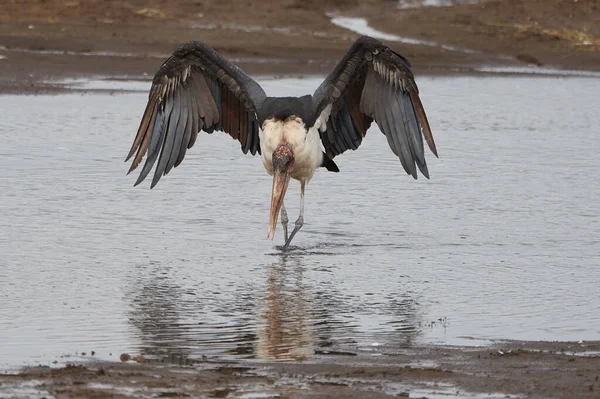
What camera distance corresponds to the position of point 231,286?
770cm

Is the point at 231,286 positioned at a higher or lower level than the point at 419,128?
lower

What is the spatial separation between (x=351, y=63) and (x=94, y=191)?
294cm

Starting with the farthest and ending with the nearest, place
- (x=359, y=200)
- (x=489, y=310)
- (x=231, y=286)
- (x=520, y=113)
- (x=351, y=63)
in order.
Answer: (x=520, y=113) → (x=359, y=200) → (x=351, y=63) → (x=231, y=286) → (x=489, y=310)

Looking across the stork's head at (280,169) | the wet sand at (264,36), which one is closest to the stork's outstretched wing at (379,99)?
the stork's head at (280,169)

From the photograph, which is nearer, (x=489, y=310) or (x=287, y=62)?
(x=489, y=310)

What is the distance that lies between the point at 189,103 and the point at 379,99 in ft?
4.65

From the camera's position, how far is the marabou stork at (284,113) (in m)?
8.91

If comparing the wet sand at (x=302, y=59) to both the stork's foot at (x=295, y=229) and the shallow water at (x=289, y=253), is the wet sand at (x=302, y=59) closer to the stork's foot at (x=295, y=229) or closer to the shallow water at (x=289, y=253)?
the shallow water at (x=289, y=253)

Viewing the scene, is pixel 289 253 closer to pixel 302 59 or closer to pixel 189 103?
pixel 189 103

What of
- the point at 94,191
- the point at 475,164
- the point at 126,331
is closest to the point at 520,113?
the point at 475,164

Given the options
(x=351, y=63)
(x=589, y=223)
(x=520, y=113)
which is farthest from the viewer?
(x=520, y=113)

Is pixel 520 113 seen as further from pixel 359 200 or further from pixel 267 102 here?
pixel 267 102

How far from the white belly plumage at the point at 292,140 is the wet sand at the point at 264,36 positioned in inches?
380

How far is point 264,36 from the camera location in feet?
86.2
